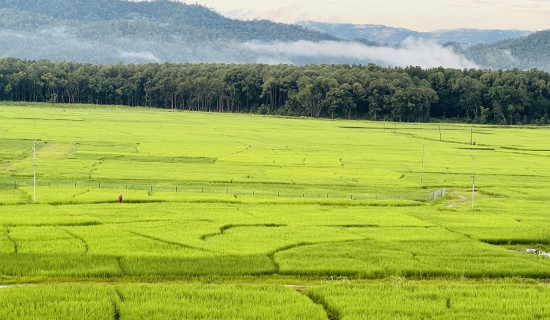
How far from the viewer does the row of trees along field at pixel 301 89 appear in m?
142

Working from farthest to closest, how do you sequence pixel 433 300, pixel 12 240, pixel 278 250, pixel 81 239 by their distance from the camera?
1. pixel 81 239
2. pixel 278 250
3. pixel 12 240
4. pixel 433 300

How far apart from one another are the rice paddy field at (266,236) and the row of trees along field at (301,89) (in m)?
73.0

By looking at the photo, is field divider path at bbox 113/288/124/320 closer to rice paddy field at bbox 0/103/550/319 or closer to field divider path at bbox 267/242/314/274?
rice paddy field at bbox 0/103/550/319

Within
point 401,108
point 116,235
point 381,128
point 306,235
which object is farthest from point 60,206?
point 401,108

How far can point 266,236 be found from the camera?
31109 millimetres

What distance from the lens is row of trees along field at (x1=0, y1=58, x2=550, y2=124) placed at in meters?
142

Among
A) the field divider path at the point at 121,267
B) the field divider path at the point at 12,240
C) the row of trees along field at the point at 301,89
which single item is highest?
the row of trees along field at the point at 301,89

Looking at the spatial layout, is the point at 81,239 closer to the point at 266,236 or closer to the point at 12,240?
the point at 12,240

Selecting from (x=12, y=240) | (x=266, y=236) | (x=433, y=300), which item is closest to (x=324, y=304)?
(x=433, y=300)

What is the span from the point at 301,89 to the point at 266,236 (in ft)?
389

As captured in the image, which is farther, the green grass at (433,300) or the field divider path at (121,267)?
the field divider path at (121,267)

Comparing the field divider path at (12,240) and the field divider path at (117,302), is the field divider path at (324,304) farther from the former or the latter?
the field divider path at (12,240)

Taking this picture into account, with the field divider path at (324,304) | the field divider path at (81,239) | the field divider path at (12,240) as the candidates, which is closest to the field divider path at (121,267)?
the field divider path at (81,239)

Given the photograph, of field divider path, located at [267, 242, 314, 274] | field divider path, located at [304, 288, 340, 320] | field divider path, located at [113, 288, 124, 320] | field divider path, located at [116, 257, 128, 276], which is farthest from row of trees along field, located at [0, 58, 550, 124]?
field divider path, located at [113, 288, 124, 320]
